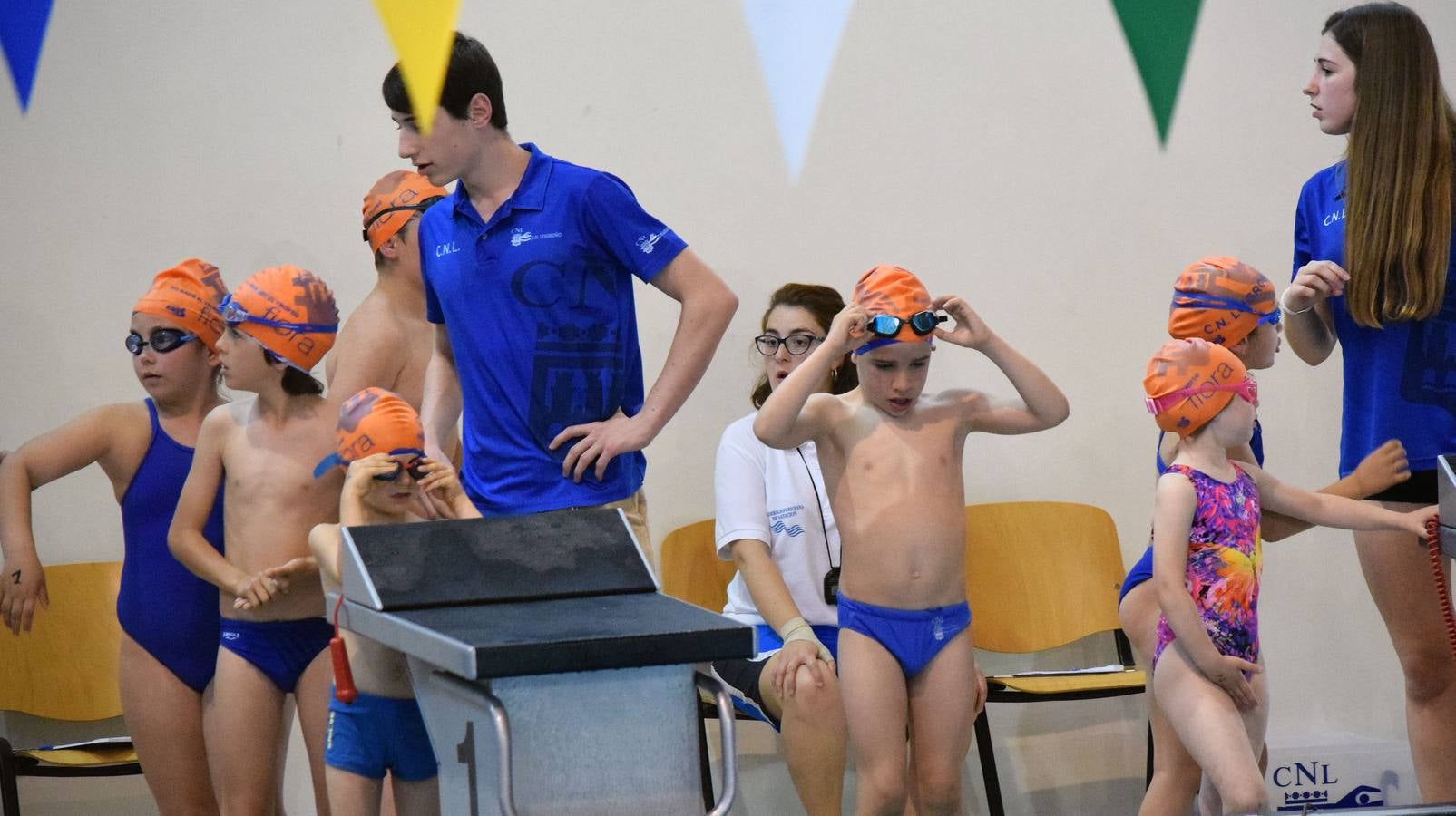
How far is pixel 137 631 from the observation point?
3.86 meters

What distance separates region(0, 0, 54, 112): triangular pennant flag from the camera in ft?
15.8

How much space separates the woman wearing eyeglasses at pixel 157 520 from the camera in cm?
382

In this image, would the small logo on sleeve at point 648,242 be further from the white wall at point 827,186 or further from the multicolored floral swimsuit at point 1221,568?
the white wall at point 827,186

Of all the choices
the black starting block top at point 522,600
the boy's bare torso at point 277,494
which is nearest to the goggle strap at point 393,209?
the boy's bare torso at point 277,494

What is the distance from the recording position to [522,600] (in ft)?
7.63

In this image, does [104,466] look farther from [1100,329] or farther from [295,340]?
[1100,329]

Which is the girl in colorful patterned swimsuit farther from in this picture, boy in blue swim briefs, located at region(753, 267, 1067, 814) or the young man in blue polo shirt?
the young man in blue polo shirt

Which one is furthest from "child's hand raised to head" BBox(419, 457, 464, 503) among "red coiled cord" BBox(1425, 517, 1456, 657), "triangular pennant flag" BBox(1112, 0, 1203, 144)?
"triangular pennant flag" BBox(1112, 0, 1203, 144)

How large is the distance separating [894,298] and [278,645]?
5.56 ft

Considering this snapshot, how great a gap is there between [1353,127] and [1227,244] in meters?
1.68

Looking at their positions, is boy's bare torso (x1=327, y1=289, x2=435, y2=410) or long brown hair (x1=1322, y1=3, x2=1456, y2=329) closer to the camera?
long brown hair (x1=1322, y1=3, x2=1456, y2=329)

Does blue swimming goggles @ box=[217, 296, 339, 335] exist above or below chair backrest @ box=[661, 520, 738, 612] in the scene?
above

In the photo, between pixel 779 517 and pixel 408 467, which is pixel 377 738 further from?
pixel 779 517

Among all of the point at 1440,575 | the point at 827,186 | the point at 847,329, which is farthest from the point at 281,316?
the point at 1440,575
